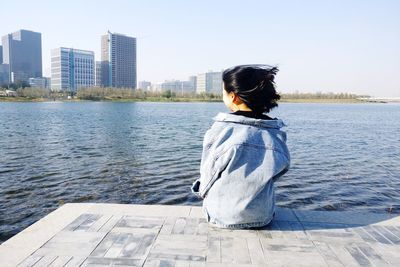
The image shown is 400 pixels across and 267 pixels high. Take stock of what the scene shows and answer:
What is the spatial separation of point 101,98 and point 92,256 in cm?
13050

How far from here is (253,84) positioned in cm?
405

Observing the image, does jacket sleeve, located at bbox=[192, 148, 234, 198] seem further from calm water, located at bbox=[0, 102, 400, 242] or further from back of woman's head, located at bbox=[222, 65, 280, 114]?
calm water, located at bbox=[0, 102, 400, 242]

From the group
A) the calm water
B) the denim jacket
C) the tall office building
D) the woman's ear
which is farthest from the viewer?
the tall office building

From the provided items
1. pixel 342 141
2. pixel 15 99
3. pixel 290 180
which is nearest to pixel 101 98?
pixel 15 99

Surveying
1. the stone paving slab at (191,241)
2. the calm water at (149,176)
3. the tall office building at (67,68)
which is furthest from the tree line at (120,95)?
the stone paving slab at (191,241)

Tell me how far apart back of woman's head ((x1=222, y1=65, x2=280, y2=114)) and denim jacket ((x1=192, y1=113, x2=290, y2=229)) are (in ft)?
0.86

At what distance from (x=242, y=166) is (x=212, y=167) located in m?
0.36

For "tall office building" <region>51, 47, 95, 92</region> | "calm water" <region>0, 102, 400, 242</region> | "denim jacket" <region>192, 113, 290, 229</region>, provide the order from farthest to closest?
"tall office building" <region>51, 47, 95, 92</region>
"calm water" <region>0, 102, 400, 242</region>
"denim jacket" <region>192, 113, 290, 229</region>

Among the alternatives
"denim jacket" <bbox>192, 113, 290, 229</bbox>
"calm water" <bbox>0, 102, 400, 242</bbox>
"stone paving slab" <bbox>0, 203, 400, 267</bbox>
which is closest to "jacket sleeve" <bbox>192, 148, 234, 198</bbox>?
"denim jacket" <bbox>192, 113, 290, 229</bbox>

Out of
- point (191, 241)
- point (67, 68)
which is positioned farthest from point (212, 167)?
point (67, 68)

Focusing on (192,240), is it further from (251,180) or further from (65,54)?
(65,54)

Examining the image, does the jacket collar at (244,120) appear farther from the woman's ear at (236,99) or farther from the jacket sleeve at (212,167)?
the jacket sleeve at (212,167)

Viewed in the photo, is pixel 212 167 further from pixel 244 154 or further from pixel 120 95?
pixel 120 95

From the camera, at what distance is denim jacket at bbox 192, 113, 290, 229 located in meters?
3.92
